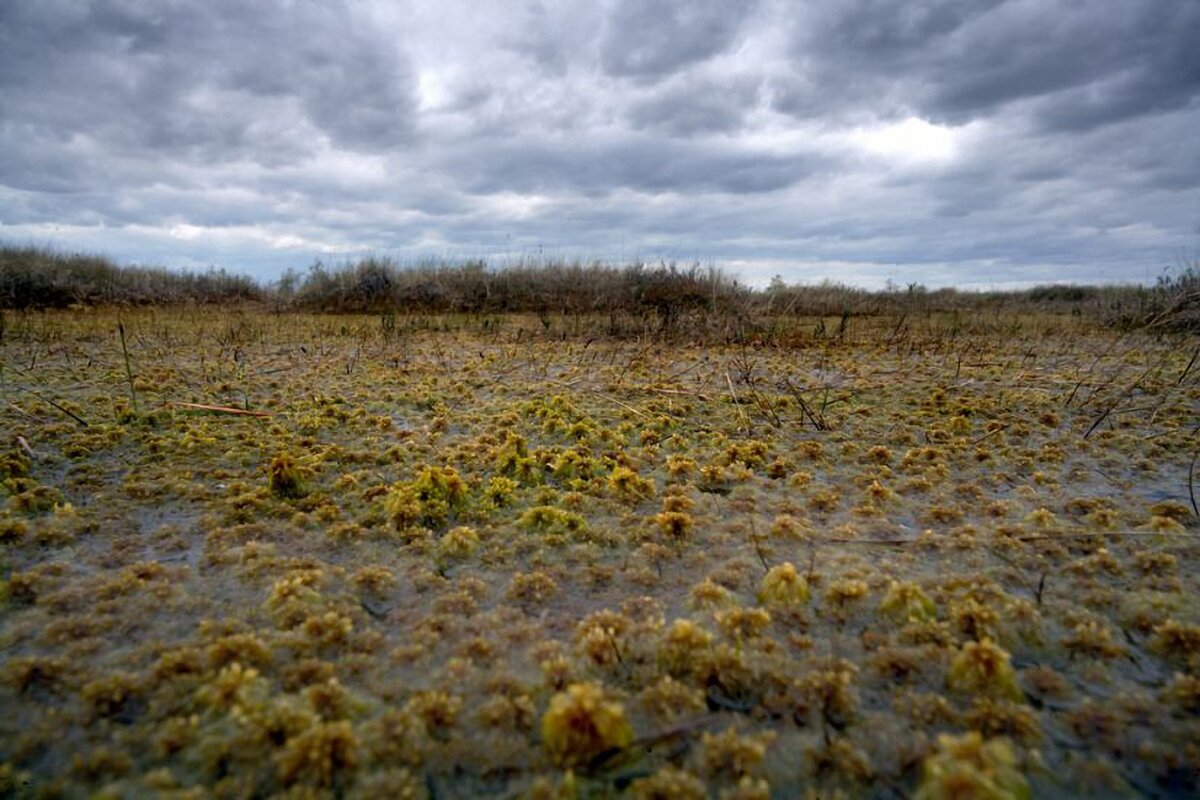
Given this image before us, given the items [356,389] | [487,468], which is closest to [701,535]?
[487,468]

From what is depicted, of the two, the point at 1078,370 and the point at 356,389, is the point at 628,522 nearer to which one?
the point at 356,389

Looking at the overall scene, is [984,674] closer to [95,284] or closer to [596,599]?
[596,599]

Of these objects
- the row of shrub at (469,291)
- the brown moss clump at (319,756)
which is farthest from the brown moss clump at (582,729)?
the row of shrub at (469,291)

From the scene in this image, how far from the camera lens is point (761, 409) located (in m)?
4.80

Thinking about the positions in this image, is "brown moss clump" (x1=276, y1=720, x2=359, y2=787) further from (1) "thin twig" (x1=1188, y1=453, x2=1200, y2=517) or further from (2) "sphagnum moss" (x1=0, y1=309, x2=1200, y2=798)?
(1) "thin twig" (x1=1188, y1=453, x2=1200, y2=517)

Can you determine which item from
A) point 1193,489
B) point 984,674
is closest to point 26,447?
point 984,674

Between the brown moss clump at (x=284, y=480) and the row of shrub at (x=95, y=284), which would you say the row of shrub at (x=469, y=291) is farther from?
→ the brown moss clump at (x=284, y=480)

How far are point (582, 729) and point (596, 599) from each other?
0.74 meters

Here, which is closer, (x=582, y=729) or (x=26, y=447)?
(x=582, y=729)

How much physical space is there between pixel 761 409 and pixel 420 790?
394cm

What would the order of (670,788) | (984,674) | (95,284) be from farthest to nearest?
(95,284) → (984,674) → (670,788)

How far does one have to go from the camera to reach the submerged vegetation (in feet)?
4.62

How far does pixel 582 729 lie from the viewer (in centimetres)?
141

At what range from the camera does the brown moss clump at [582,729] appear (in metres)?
1.40
